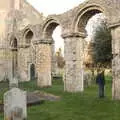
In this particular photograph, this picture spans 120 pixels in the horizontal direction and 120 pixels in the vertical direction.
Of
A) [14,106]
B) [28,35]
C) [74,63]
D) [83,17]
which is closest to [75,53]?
[74,63]

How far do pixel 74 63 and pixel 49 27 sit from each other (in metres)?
4.73

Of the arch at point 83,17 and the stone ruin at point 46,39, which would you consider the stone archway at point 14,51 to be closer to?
the stone ruin at point 46,39

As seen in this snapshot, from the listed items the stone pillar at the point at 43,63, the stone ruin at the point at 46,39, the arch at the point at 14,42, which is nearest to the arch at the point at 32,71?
the stone ruin at the point at 46,39

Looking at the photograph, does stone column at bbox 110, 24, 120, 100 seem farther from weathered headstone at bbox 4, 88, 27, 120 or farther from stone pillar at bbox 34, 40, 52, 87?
stone pillar at bbox 34, 40, 52, 87

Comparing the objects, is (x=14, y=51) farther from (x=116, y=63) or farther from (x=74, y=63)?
(x=116, y=63)

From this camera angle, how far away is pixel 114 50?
14820 mm

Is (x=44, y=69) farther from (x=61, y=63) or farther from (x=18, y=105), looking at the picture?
(x=61, y=63)

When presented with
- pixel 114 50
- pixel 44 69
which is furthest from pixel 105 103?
pixel 44 69

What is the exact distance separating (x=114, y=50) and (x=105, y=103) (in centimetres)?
293

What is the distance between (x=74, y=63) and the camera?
18641 millimetres

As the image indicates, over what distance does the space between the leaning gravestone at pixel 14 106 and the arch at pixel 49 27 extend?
42.4ft

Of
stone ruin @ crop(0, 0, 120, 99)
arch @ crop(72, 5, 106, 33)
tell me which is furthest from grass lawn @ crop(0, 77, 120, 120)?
arch @ crop(72, 5, 106, 33)

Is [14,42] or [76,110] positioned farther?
[14,42]

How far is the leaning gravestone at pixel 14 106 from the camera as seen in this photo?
8.79m
